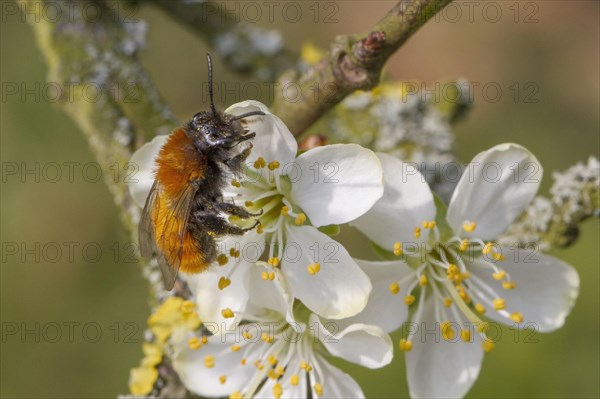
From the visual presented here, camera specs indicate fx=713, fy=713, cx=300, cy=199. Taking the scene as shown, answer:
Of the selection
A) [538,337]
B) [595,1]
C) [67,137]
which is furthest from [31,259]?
[595,1]

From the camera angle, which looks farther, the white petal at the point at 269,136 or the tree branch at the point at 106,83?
the tree branch at the point at 106,83

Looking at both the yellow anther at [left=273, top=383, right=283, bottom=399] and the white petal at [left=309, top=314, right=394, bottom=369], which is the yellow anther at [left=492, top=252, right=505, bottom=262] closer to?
the white petal at [left=309, top=314, right=394, bottom=369]

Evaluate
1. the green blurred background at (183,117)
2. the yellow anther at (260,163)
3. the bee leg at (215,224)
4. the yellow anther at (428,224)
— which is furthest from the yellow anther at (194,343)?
the green blurred background at (183,117)

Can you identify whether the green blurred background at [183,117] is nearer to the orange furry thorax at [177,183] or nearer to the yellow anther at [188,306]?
the yellow anther at [188,306]

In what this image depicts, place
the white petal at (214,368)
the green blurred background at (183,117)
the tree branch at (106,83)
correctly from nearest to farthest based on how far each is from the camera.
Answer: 1. the white petal at (214,368)
2. the tree branch at (106,83)
3. the green blurred background at (183,117)

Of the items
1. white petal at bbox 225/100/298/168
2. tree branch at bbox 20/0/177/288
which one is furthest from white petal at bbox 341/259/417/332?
tree branch at bbox 20/0/177/288

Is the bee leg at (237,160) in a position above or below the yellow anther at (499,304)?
above

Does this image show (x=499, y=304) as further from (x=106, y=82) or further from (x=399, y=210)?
(x=106, y=82)
